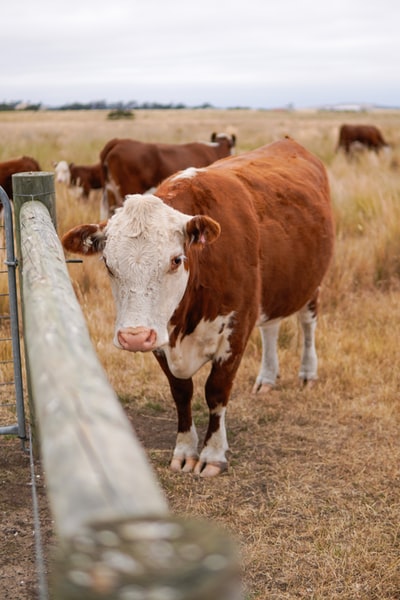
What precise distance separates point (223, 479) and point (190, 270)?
1311mm

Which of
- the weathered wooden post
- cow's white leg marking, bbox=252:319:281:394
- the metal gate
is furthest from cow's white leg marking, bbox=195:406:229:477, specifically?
the weathered wooden post

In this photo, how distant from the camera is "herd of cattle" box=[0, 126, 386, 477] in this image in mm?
3133

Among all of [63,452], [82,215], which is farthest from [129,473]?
[82,215]

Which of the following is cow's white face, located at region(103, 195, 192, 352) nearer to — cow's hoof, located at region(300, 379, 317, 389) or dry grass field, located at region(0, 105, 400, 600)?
dry grass field, located at region(0, 105, 400, 600)

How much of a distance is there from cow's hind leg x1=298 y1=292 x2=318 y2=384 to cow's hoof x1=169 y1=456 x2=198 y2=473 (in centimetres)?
150

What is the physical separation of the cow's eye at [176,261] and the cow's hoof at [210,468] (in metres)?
1.47

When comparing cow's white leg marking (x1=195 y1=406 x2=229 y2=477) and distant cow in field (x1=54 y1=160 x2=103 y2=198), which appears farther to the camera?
distant cow in field (x1=54 y1=160 x2=103 y2=198)

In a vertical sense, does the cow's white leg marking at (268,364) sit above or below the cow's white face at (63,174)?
below

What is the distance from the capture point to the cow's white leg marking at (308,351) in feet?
18.0

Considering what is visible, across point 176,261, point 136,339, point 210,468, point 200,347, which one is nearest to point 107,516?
point 136,339

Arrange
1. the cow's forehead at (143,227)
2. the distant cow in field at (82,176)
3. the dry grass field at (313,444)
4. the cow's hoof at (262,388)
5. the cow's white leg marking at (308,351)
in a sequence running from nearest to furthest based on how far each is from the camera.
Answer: the cow's forehead at (143,227) < the dry grass field at (313,444) < the cow's hoof at (262,388) < the cow's white leg marking at (308,351) < the distant cow in field at (82,176)

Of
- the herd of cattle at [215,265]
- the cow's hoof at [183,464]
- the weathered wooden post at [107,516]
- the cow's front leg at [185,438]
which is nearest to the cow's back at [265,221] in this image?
the herd of cattle at [215,265]

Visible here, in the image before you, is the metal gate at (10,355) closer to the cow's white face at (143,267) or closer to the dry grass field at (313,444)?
the dry grass field at (313,444)

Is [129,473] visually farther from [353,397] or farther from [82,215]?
[82,215]
